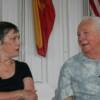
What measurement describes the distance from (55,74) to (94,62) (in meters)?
1.50

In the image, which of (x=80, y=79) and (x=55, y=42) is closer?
(x=80, y=79)

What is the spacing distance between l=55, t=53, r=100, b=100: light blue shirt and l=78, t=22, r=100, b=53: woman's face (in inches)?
5.1

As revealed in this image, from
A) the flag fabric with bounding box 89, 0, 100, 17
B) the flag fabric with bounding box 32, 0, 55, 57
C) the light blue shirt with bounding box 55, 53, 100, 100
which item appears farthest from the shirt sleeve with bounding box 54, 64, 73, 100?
the flag fabric with bounding box 89, 0, 100, 17

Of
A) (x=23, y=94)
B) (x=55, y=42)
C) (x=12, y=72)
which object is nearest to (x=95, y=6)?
(x=55, y=42)

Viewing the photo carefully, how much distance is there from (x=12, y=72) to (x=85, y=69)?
564mm

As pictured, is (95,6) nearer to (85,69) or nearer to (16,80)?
(85,69)

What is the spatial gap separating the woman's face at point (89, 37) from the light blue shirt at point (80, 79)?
0.42 ft

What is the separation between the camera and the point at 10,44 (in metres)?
2.67

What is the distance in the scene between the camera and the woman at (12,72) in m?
2.67

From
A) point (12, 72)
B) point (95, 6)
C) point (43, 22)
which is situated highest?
point (95, 6)

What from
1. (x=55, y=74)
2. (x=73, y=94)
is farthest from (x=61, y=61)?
(x=73, y=94)

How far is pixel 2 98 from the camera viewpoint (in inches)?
103

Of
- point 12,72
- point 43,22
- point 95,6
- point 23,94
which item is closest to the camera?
point 23,94

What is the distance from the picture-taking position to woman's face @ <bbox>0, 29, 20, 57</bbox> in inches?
105
